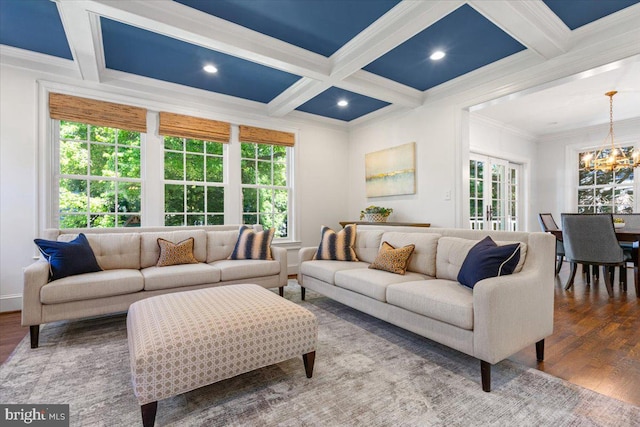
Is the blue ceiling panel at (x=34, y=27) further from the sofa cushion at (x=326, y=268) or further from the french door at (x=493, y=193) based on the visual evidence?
the french door at (x=493, y=193)

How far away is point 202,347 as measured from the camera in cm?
151

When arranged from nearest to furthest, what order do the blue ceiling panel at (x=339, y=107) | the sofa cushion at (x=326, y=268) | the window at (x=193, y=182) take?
the sofa cushion at (x=326, y=268) < the window at (x=193, y=182) < the blue ceiling panel at (x=339, y=107)

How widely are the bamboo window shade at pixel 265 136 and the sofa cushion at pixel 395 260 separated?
284cm

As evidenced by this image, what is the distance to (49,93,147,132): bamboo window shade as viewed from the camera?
11.1ft

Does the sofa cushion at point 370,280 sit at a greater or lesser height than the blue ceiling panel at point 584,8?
lesser

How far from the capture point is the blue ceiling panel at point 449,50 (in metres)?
2.72

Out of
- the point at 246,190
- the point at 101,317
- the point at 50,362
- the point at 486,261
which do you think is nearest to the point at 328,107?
the point at 246,190

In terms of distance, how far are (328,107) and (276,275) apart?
2.84 meters

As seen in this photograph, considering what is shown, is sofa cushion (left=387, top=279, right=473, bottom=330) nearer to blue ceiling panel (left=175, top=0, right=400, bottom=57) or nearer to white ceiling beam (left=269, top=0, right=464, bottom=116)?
white ceiling beam (left=269, top=0, right=464, bottom=116)

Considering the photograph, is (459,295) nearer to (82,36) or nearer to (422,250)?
(422,250)

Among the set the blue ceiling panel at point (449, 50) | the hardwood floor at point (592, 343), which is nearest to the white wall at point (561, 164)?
the hardwood floor at point (592, 343)

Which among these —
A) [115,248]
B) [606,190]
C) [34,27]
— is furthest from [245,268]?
[606,190]

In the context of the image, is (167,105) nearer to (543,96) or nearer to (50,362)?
(50,362)

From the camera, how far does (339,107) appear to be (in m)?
4.86
